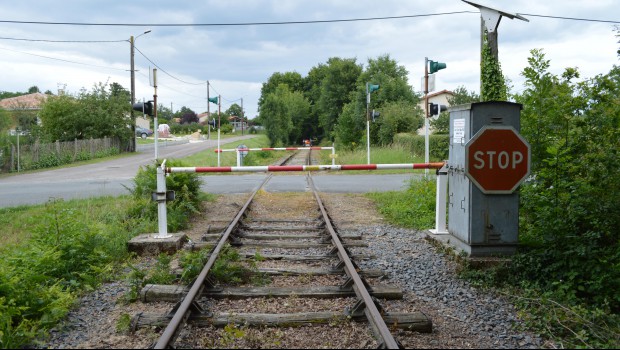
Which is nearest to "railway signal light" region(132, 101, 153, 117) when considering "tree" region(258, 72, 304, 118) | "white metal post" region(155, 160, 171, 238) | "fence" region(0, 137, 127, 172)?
"white metal post" region(155, 160, 171, 238)

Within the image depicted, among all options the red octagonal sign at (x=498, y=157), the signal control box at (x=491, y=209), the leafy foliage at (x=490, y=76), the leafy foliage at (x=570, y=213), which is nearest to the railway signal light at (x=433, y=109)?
the leafy foliage at (x=490, y=76)

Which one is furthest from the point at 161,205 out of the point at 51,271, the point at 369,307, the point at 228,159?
the point at 228,159

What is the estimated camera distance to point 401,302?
4863mm

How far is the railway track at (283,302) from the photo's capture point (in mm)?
3875

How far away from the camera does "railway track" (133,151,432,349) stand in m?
3.88

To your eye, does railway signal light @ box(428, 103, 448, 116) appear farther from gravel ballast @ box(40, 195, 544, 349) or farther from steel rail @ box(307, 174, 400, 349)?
steel rail @ box(307, 174, 400, 349)

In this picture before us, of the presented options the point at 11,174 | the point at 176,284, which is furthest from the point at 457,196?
the point at 11,174

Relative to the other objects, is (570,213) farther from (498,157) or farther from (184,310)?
(184,310)

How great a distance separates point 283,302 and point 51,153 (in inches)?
1175

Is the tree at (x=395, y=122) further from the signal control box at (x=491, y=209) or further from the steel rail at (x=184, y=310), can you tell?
the steel rail at (x=184, y=310)

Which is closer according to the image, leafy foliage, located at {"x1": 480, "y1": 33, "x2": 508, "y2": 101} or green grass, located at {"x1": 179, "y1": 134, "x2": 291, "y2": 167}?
leafy foliage, located at {"x1": 480, "y1": 33, "x2": 508, "y2": 101}

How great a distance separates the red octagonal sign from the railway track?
1594 mm

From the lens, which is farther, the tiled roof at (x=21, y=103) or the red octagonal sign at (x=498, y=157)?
the tiled roof at (x=21, y=103)

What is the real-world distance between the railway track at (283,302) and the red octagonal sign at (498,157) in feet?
5.23
